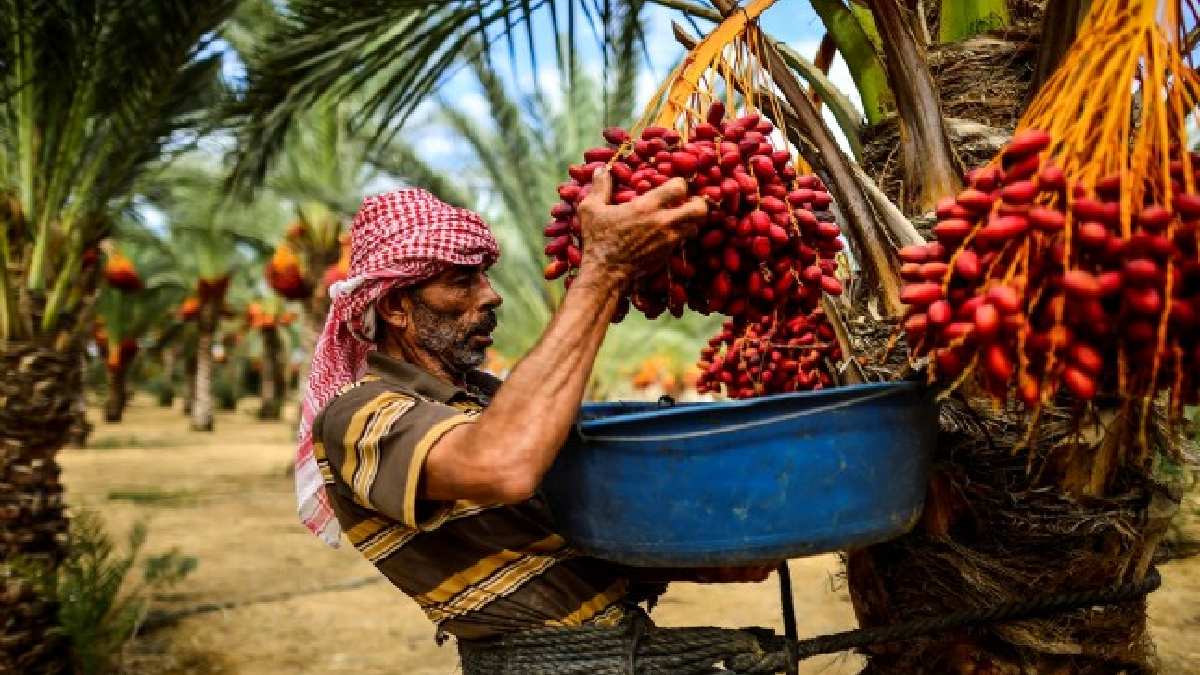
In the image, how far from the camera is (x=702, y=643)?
1.47 m

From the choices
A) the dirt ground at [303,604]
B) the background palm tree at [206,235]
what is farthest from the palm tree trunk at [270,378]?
the dirt ground at [303,604]

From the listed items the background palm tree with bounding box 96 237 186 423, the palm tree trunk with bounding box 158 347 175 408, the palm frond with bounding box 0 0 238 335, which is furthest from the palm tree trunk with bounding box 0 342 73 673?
the palm tree trunk with bounding box 158 347 175 408

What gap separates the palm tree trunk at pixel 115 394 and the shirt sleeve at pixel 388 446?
702 inches

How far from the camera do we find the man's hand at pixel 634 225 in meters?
1.14

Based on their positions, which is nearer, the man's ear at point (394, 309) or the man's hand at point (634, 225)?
the man's hand at point (634, 225)

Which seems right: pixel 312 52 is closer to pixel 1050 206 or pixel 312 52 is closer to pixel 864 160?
pixel 864 160

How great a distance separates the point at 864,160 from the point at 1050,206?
36.6 inches

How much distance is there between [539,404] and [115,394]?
1958 centimetres

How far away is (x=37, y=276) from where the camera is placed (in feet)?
14.1

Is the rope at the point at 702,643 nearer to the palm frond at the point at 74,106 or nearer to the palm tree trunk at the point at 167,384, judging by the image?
the palm frond at the point at 74,106

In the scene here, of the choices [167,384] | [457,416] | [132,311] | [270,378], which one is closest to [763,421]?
[457,416]

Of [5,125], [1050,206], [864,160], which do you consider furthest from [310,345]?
[1050,206]

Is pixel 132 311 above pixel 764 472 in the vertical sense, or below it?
below

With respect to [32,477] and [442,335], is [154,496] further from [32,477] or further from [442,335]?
[442,335]
